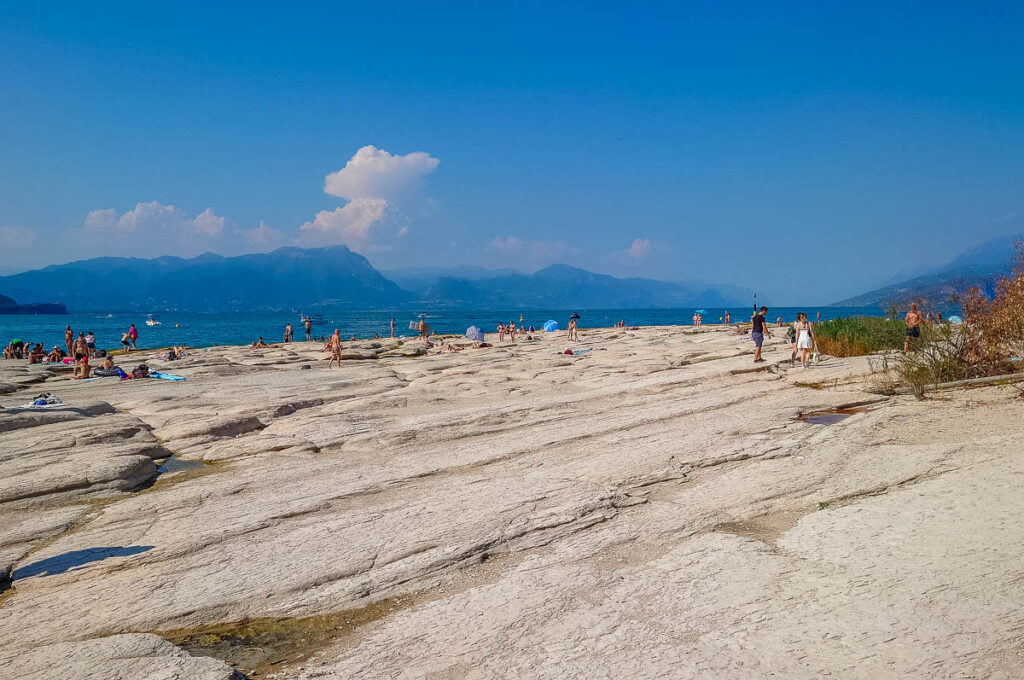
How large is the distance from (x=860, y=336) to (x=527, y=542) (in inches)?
850

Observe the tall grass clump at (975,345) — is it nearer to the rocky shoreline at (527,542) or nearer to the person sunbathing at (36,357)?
the rocky shoreline at (527,542)

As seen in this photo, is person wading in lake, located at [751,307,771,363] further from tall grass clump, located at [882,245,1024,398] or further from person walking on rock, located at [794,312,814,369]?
tall grass clump, located at [882,245,1024,398]

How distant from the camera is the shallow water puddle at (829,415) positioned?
13.5m

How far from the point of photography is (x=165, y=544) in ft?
27.3

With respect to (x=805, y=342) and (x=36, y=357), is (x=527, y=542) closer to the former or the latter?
(x=805, y=342)

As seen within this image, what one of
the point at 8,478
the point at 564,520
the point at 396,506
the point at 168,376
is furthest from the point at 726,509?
the point at 168,376

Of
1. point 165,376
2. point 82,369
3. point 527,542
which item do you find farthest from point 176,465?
point 82,369

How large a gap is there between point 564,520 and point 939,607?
436cm

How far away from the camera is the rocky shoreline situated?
5574 millimetres

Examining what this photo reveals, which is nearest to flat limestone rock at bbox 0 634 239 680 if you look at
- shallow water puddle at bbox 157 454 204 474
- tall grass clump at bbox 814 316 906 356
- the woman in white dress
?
shallow water puddle at bbox 157 454 204 474

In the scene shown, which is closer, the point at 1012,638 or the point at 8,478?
the point at 1012,638

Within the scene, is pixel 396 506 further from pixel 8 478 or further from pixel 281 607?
pixel 8 478

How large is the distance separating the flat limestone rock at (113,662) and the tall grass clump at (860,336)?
24067mm

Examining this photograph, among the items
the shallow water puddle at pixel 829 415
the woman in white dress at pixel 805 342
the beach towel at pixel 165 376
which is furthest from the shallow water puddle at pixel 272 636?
the beach towel at pixel 165 376
